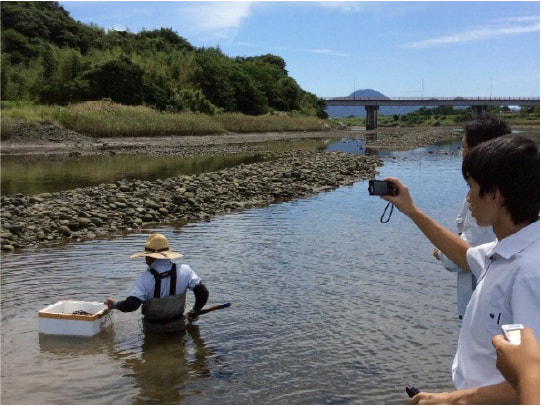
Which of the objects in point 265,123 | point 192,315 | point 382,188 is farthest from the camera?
point 265,123

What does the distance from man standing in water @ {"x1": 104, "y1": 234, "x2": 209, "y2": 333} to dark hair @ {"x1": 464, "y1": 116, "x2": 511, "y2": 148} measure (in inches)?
168

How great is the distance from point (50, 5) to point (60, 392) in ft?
284

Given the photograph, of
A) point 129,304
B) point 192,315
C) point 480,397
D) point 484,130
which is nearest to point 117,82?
point 192,315

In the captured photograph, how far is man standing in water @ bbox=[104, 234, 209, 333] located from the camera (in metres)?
7.19

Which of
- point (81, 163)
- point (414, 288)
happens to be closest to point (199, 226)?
point (414, 288)

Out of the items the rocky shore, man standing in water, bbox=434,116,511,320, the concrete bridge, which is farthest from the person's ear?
the concrete bridge

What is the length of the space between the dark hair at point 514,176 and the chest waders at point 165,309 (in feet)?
17.6

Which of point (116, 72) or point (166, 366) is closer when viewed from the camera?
point (166, 366)

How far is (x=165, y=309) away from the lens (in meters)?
7.41

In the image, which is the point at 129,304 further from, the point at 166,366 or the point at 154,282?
Result: the point at 166,366

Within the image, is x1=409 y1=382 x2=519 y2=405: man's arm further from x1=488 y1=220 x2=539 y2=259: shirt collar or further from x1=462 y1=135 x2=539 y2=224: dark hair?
x1=462 y1=135 x2=539 y2=224: dark hair

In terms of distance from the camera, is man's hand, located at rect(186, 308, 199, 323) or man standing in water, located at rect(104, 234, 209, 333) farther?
man's hand, located at rect(186, 308, 199, 323)

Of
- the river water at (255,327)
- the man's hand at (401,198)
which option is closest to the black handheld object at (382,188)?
the man's hand at (401,198)

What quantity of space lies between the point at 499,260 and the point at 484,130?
1724mm
